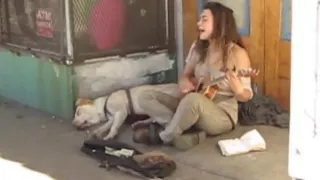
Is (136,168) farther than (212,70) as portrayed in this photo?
No

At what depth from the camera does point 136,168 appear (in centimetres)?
338

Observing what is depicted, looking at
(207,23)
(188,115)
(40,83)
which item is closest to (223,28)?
(207,23)

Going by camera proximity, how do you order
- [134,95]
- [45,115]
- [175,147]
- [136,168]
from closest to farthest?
[136,168]
[175,147]
[134,95]
[45,115]

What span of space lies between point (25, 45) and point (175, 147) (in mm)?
1686

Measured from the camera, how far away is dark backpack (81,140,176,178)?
336 centimetres

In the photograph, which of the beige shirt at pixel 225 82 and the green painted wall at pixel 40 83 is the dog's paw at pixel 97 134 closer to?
the green painted wall at pixel 40 83

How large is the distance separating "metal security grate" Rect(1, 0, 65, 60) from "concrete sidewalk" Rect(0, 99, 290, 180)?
0.57 meters

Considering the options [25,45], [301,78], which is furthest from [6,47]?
[301,78]

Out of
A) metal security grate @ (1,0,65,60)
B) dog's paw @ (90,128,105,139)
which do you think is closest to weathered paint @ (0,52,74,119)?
metal security grate @ (1,0,65,60)

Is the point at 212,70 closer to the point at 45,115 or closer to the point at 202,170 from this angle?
the point at 202,170

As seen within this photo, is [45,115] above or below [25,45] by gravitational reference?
below

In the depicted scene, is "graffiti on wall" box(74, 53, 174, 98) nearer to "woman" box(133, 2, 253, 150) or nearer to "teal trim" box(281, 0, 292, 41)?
"woman" box(133, 2, 253, 150)

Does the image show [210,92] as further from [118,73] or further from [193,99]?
[118,73]

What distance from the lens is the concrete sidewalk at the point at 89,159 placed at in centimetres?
340
